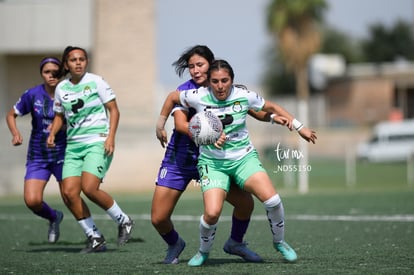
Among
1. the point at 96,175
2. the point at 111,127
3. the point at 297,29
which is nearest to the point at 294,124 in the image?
the point at 111,127

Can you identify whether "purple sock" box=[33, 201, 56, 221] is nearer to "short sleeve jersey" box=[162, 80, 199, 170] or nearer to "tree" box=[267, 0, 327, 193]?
"short sleeve jersey" box=[162, 80, 199, 170]

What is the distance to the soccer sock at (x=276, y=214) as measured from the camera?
7.78 m

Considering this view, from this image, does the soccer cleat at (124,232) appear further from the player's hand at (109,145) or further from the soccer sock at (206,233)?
the soccer sock at (206,233)

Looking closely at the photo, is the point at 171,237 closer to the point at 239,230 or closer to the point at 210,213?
the point at 239,230

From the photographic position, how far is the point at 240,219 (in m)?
8.33

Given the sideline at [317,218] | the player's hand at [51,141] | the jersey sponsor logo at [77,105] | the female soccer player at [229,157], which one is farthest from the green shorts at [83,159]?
the sideline at [317,218]

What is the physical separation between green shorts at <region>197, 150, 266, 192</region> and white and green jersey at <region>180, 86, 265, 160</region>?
55 mm

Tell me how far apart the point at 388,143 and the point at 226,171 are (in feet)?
124

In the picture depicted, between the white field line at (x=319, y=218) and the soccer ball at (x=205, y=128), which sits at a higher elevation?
the soccer ball at (x=205, y=128)

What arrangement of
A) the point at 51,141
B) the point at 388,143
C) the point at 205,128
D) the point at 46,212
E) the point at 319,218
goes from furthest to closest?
the point at 388,143, the point at 319,218, the point at 46,212, the point at 51,141, the point at 205,128

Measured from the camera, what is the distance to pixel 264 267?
783 cm

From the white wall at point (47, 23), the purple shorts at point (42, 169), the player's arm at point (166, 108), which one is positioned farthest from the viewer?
the white wall at point (47, 23)

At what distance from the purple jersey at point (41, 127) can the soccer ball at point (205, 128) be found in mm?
3068

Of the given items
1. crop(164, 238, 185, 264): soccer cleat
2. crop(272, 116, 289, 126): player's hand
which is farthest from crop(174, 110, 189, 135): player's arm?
crop(164, 238, 185, 264): soccer cleat
